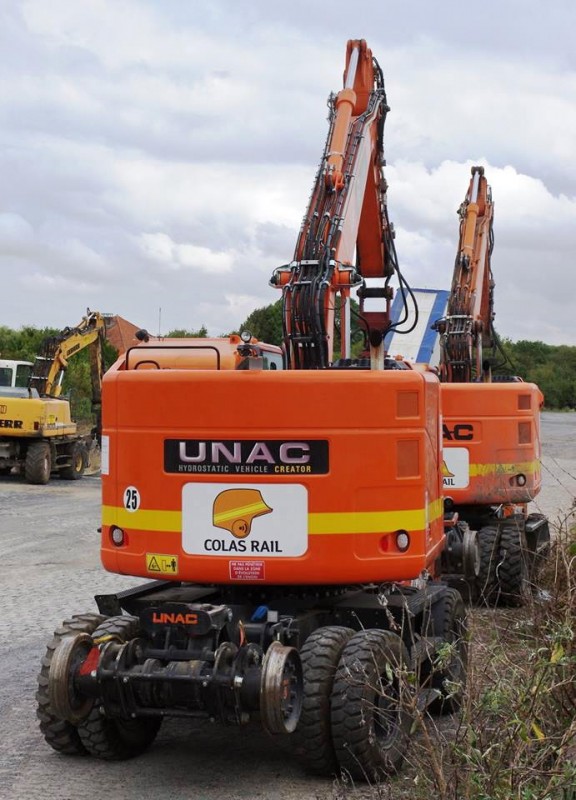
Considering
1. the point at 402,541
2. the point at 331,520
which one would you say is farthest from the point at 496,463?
the point at 331,520

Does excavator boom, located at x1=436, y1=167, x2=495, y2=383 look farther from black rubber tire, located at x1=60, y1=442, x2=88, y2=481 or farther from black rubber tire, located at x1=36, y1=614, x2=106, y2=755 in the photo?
black rubber tire, located at x1=60, y1=442, x2=88, y2=481

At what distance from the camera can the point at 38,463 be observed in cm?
2322

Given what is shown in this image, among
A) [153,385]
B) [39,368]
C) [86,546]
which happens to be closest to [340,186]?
[153,385]

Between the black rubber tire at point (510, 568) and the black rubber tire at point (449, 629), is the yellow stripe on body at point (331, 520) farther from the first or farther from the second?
the black rubber tire at point (510, 568)

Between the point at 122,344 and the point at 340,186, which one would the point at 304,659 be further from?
the point at 122,344

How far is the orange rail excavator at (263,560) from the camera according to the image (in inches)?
217

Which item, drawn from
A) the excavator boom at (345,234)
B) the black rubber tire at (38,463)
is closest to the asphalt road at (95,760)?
the excavator boom at (345,234)

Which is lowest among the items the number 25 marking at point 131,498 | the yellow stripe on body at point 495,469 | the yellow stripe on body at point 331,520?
the yellow stripe on body at point 331,520

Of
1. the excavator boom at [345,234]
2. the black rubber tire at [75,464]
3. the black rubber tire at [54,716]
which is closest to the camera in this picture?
the black rubber tire at [54,716]

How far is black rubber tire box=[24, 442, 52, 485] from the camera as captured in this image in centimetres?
2323

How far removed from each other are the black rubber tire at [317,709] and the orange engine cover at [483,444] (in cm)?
478

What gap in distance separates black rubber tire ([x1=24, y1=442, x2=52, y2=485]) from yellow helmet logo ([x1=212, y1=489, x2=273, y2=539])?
706 inches

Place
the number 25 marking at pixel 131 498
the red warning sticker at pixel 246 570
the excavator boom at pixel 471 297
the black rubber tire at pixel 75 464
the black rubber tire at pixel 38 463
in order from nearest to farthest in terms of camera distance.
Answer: the red warning sticker at pixel 246 570
the number 25 marking at pixel 131 498
the excavator boom at pixel 471 297
the black rubber tire at pixel 38 463
the black rubber tire at pixel 75 464

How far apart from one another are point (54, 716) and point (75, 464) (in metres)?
20.3
